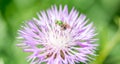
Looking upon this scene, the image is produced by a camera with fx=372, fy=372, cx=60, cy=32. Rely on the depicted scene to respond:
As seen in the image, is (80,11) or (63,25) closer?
(63,25)

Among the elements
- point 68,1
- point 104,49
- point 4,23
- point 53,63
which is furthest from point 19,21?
point 53,63

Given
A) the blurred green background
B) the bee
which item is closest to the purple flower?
the bee

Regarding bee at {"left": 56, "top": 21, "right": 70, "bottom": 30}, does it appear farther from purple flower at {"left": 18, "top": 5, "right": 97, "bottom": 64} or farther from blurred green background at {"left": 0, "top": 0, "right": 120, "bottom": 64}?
blurred green background at {"left": 0, "top": 0, "right": 120, "bottom": 64}

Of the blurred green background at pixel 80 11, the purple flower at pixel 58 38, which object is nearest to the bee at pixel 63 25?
the purple flower at pixel 58 38

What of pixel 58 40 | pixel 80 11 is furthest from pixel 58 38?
pixel 80 11

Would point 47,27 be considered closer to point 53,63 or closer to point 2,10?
point 53,63

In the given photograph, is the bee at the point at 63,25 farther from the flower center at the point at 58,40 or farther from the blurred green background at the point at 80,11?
the blurred green background at the point at 80,11

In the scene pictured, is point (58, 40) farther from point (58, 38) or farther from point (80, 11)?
point (80, 11)
